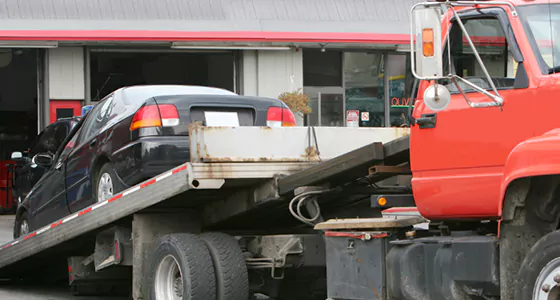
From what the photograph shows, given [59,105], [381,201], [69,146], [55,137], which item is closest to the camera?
[381,201]

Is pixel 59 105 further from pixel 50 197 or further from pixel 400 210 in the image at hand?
pixel 400 210

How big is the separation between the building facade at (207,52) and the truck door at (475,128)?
15571 mm

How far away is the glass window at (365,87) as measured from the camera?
909 inches

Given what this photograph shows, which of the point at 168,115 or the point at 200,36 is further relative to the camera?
the point at 200,36

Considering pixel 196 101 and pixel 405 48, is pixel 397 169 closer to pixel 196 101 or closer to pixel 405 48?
pixel 196 101

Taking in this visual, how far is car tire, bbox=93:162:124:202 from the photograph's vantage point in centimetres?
861

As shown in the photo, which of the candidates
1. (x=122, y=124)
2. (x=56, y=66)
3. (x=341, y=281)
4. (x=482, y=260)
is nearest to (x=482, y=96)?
(x=482, y=260)

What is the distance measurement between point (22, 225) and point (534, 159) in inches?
320

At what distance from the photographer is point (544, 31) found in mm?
5477

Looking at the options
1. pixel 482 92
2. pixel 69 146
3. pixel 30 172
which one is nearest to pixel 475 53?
pixel 482 92

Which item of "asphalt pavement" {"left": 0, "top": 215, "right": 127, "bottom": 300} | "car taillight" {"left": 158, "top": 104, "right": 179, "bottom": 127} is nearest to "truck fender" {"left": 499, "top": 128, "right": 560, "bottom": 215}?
"car taillight" {"left": 158, "top": 104, "right": 179, "bottom": 127}

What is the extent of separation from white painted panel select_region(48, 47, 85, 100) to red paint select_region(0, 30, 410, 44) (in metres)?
0.92

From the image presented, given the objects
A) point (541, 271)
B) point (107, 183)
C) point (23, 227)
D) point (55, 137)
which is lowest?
point (541, 271)

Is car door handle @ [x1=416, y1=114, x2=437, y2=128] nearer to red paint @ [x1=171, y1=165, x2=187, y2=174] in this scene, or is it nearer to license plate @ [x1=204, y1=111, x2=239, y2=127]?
red paint @ [x1=171, y1=165, x2=187, y2=174]
